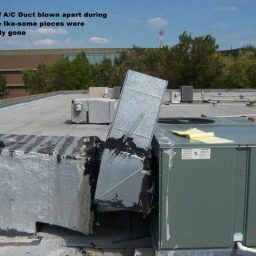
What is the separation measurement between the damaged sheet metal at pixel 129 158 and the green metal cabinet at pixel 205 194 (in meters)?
0.17

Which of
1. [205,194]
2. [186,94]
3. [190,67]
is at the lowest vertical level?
[186,94]

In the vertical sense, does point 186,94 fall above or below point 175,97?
above

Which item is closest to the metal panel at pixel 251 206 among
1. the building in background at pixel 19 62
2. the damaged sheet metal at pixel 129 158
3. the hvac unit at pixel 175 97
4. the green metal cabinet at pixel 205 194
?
the green metal cabinet at pixel 205 194

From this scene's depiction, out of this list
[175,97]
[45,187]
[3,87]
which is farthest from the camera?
[3,87]

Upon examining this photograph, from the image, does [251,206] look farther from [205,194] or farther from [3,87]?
[3,87]

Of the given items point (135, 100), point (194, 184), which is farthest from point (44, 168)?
point (194, 184)

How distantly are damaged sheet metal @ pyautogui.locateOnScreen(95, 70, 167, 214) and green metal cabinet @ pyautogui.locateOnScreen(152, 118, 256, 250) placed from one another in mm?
174

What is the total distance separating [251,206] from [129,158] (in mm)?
1143

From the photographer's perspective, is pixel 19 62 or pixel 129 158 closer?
pixel 129 158

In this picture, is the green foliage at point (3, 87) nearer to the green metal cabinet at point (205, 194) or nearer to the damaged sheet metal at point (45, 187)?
the damaged sheet metal at point (45, 187)

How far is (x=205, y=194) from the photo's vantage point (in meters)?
3.45

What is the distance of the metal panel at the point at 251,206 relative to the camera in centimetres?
341

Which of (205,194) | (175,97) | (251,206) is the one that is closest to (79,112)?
(205,194)

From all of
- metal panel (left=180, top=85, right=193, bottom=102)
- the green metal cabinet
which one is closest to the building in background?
metal panel (left=180, top=85, right=193, bottom=102)
